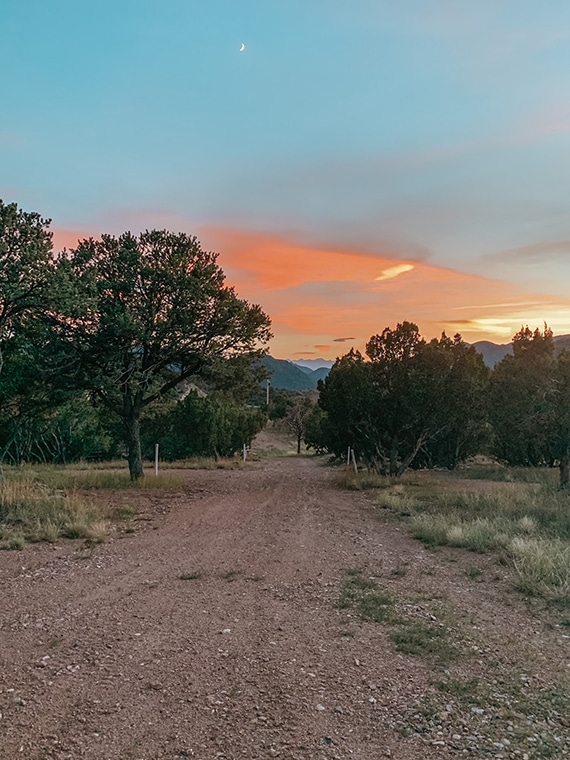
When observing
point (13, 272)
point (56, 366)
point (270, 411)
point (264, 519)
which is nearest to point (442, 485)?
point (264, 519)

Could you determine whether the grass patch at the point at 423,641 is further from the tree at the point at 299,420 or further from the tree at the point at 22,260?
the tree at the point at 299,420

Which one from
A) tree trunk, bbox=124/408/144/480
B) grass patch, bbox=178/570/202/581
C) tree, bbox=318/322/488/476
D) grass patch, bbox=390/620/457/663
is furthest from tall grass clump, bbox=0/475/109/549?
tree, bbox=318/322/488/476

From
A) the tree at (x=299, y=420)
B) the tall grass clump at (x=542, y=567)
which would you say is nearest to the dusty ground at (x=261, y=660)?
the tall grass clump at (x=542, y=567)

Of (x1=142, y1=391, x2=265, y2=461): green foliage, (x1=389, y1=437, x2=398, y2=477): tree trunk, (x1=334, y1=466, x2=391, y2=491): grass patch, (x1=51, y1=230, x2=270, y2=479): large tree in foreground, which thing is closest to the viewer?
(x1=51, y1=230, x2=270, y2=479): large tree in foreground

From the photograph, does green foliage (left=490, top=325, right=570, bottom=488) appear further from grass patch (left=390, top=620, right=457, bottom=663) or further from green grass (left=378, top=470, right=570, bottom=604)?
grass patch (left=390, top=620, right=457, bottom=663)

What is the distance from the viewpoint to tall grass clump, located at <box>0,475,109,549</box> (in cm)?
934

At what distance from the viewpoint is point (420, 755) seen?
11.0ft

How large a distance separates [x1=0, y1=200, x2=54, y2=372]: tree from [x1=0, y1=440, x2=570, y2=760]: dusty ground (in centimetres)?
641

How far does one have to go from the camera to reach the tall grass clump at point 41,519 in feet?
30.7

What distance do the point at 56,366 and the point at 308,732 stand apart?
14.5 m

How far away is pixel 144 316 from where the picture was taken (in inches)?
643

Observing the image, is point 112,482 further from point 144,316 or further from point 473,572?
point 473,572

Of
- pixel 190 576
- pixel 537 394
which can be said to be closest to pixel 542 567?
pixel 190 576

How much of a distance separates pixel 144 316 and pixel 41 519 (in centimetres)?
745
